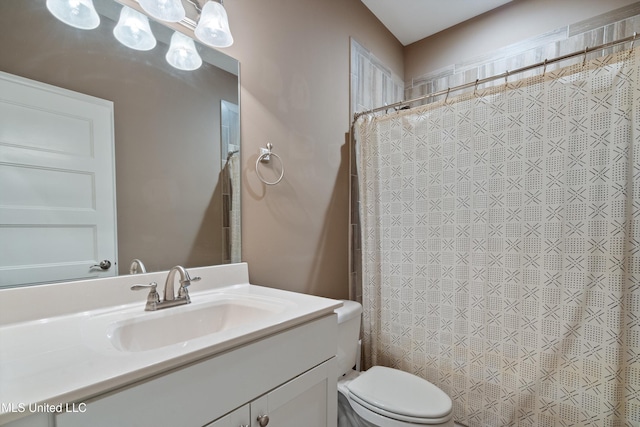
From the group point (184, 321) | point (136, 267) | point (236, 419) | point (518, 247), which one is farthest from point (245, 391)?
point (518, 247)

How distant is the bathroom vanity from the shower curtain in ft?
2.78

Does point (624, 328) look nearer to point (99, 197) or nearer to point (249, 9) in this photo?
point (99, 197)

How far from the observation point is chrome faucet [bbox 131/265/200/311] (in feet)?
3.06

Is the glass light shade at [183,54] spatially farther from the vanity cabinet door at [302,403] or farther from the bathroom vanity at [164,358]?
the vanity cabinet door at [302,403]

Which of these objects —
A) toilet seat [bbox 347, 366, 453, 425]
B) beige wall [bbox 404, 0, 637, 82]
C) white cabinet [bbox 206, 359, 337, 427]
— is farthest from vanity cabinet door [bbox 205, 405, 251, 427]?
beige wall [bbox 404, 0, 637, 82]

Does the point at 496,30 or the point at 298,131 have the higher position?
the point at 496,30

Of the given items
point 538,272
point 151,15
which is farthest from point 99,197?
point 538,272

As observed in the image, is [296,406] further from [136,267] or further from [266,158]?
[266,158]

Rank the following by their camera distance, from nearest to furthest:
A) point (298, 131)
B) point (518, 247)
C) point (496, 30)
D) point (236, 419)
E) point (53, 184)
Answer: point (236, 419)
point (53, 184)
point (518, 247)
point (298, 131)
point (496, 30)

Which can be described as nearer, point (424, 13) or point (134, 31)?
point (134, 31)

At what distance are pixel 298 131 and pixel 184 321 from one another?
111 centimetres

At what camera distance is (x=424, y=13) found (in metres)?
2.21

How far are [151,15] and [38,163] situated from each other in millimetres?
651

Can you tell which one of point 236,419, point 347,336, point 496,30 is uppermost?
point 496,30
